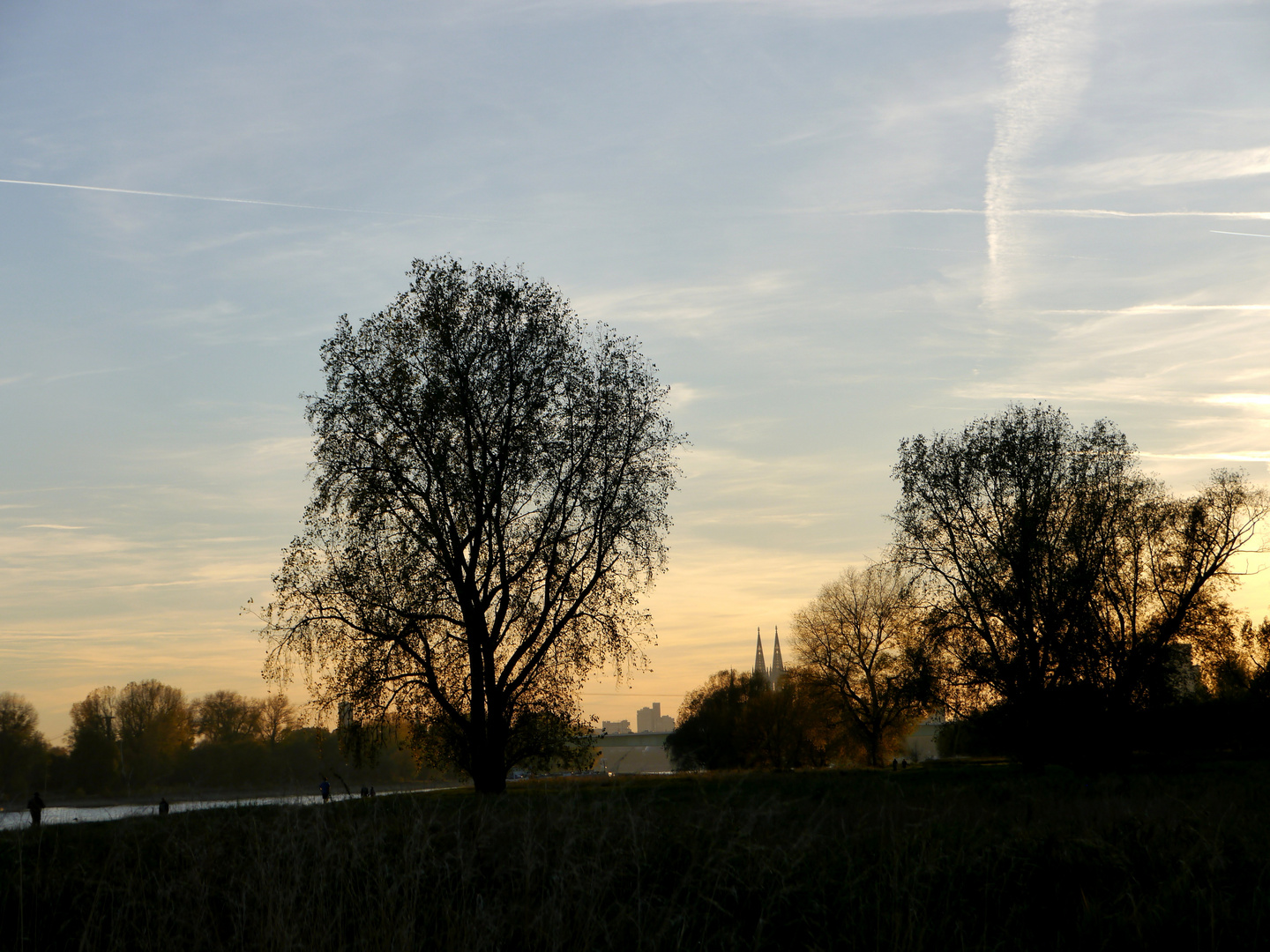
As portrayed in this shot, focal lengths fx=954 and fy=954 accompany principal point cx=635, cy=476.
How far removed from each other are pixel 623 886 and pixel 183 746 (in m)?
80.6

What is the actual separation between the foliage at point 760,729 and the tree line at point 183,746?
21.7 meters

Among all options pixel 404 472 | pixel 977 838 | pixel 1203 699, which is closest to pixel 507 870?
pixel 977 838

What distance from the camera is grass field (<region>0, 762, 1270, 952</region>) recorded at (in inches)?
265

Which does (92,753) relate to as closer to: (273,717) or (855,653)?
(273,717)

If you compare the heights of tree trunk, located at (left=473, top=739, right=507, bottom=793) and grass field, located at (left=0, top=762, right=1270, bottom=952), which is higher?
grass field, located at (left=0, top=762, right=1270, bottom=952)

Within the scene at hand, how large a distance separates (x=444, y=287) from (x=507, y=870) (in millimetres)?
19113

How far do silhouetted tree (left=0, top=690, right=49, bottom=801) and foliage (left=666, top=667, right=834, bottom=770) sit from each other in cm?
4146

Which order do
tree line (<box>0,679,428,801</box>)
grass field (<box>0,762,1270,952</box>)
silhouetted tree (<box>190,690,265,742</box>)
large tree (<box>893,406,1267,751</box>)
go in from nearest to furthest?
1. grass field (<box>0,762,1270,952</box>)
2. tree line (<box>0,679,428,801</box>)
3. large tree (<box>893,406,1267,751</box>)
4. silhouetted tree (<box>190,690,265,742</box>)

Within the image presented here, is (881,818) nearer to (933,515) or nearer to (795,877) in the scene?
(795,877)

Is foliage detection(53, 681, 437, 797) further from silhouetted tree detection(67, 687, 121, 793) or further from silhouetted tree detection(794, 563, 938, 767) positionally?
silhouetted tree detection(794, 563, 938, 767)

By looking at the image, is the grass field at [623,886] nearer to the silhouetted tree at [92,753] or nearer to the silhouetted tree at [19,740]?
the silhouetted tree at [19,740]

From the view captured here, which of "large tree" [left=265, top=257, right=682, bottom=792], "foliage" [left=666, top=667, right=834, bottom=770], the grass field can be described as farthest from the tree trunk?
"foliage" [left=666, top=667, right=834, bottom=770]

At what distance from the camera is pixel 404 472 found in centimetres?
2391

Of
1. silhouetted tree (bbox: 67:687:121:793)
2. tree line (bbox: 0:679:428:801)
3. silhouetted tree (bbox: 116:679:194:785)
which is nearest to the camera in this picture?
tree line (bbox: 0:679:428:801)
